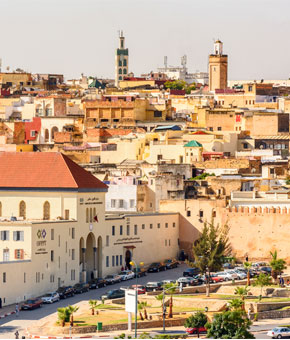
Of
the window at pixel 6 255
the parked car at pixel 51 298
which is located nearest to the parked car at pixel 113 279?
the parked car at pixel 51 298

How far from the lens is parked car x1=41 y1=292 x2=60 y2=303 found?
7169cm

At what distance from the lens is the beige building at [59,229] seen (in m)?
74.2

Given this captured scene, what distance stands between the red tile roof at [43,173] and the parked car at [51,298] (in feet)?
25.3

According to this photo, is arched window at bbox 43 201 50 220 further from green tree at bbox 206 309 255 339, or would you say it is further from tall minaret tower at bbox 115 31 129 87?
tall minaret tower at bbox 115 31 129 87

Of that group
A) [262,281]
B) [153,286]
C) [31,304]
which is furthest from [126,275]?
[31,304]

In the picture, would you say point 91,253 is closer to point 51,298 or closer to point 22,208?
point 22,208

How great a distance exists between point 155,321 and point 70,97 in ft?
221

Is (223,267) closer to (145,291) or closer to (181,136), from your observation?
(145,291)

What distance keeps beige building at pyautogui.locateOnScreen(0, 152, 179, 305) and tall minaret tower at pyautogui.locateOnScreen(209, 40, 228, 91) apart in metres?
56.6

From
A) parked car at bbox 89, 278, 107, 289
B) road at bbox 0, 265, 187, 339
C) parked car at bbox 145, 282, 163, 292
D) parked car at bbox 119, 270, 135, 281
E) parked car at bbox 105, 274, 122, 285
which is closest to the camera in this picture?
road at bbox 0, 265, 187, 339

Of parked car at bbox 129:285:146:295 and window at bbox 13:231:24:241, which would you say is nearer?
parked car at bbox 129:285:146:295

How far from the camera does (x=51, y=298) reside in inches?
2832

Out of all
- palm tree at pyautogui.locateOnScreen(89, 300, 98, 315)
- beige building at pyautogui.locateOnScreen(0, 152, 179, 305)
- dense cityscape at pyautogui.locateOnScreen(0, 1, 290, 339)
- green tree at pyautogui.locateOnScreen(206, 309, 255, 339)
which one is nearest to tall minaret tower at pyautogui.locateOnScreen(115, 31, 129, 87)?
dense cityscape at pyautogui.locateOnScreen(0, 1, 290, 339)

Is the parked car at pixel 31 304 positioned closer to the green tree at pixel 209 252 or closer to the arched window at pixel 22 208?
the arched window at pixel 22 208
